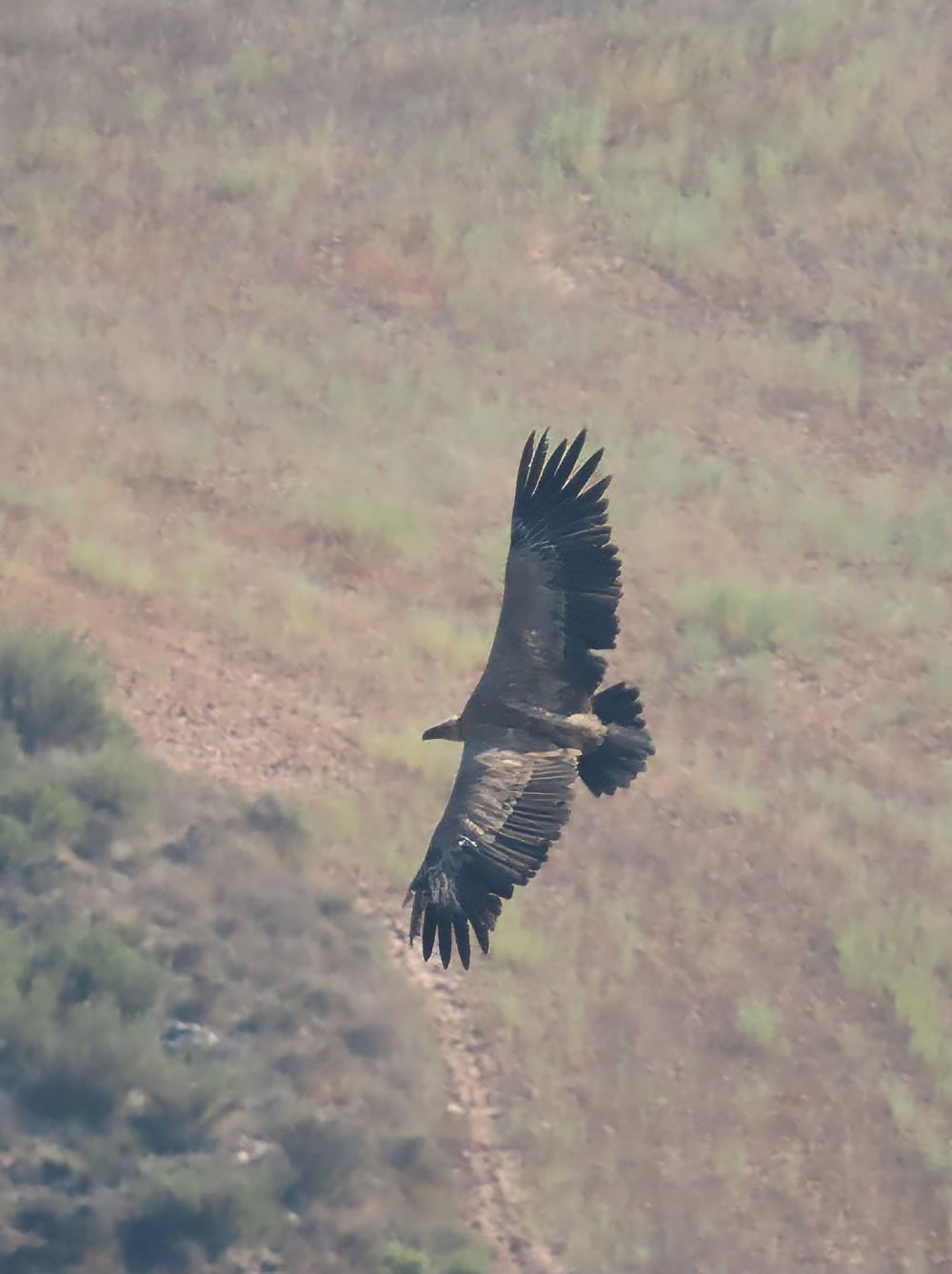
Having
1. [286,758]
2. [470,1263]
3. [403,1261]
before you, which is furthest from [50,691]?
[470,1263]

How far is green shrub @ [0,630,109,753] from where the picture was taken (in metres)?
19.4

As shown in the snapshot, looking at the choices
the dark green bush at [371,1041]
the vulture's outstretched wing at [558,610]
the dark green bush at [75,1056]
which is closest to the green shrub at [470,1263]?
the dark green bush at [371,1041]

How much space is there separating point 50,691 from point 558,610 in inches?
406

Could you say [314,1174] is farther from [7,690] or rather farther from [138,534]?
[138,534]

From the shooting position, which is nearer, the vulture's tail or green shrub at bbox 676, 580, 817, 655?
the vulture's tail

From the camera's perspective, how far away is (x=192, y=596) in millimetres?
20328

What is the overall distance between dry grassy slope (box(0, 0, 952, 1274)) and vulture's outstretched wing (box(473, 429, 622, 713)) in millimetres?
7692

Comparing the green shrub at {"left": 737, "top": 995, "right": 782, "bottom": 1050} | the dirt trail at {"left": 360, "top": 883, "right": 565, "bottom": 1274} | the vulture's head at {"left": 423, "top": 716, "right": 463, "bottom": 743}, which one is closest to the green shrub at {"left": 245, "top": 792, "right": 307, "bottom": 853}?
the dirt trail at {"left": 360, "top": 883, "right": 565, "bottom": 1274}

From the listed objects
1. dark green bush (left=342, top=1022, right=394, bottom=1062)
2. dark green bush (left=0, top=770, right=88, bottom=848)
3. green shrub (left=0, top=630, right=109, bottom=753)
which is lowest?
dark green bush (left=342, top=1022, right=394, bottom=1062)

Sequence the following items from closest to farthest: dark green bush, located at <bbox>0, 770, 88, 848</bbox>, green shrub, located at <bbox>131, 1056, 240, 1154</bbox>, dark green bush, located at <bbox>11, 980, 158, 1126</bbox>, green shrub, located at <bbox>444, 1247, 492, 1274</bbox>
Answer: green shrub, located at <bbox>444, 1247, 492, 1274</bbox> < green shrub, located at <bbox>131, 1056, 240, 1154</bbox> < dark green bush, located at <bbox>11, 980, 158, 1126</bbox> < dark green bush, located at <bbox>0, 770, 88, 848</bbox>

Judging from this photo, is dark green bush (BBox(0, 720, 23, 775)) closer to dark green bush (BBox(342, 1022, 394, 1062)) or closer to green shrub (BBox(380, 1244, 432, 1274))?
dark green bush (BBox(342, 1022, 394, 1062))

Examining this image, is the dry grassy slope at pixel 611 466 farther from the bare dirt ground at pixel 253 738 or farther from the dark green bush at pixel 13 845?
the dark green bush at pixel 13 845

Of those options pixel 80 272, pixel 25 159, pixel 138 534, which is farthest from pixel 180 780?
pixel 25 159

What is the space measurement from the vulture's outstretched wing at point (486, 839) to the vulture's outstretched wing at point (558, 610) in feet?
1.00
